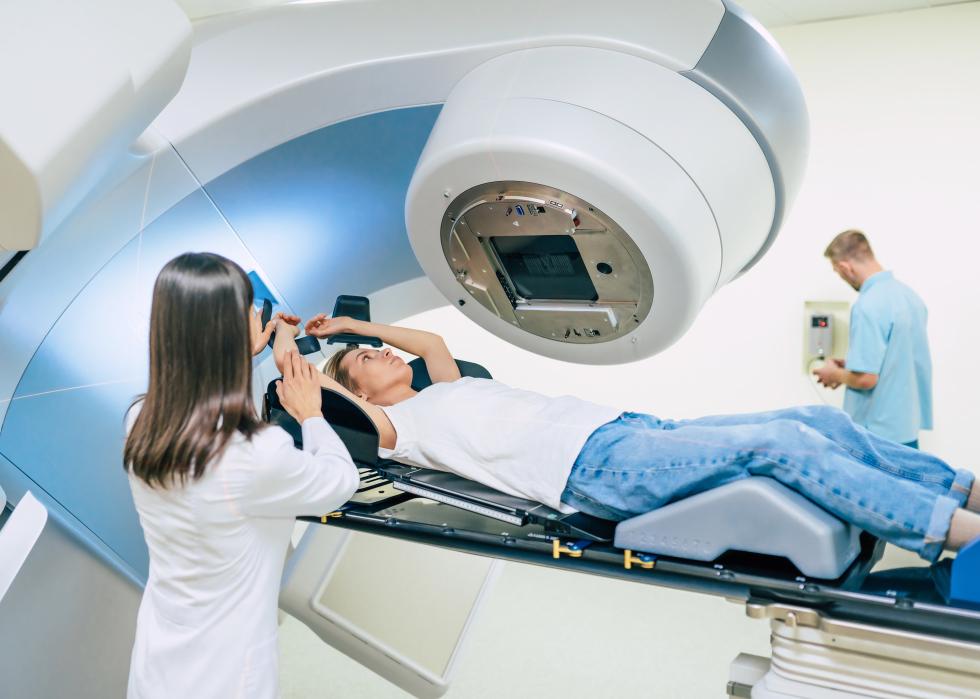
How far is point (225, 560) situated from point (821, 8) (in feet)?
9.65

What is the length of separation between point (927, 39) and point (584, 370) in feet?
5.88

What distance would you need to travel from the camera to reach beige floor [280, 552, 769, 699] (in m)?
2.35

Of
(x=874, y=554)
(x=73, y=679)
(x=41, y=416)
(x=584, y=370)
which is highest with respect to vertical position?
(x=584, y=370)

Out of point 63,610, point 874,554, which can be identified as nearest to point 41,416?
point 63,610

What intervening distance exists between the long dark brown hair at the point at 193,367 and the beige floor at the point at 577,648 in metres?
1.14

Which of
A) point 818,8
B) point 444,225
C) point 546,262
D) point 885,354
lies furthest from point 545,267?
point 818,8

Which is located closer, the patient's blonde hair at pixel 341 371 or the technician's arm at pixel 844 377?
the patient's blonde hair at pixel 341 371

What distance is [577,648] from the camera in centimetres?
262

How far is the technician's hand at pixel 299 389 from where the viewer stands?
1.46 metres

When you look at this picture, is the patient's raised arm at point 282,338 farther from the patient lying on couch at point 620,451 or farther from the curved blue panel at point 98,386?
the curved blue panel at point 98,386

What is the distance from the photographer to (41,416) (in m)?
1.37

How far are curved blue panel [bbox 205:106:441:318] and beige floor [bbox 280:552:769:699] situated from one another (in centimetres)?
94

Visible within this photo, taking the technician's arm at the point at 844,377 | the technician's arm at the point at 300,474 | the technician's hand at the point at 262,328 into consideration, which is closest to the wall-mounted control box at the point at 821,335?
the technician's arm at the point at 844,377

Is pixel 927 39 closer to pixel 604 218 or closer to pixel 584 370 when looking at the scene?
pixel 584 370
